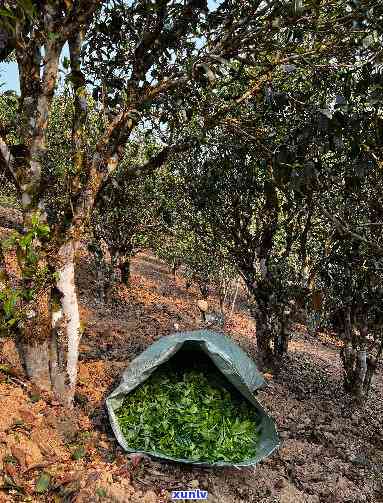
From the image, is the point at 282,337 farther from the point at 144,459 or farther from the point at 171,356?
the point at 144,459

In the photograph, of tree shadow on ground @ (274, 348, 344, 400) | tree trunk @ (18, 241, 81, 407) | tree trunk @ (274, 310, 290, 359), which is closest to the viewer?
tree trunk @ (18, 241, 81, 407)

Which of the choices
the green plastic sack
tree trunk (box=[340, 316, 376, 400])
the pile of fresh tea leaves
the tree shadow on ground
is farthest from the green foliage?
tree trunk (box=[340, 316, 376, 400])

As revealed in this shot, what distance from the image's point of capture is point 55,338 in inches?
242

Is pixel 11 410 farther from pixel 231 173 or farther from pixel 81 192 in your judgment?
pixel 231 173

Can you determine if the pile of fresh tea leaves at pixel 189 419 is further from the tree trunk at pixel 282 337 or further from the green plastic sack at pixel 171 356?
the tree trunk at pixel 282 337

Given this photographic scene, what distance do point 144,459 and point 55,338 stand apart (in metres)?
2.08

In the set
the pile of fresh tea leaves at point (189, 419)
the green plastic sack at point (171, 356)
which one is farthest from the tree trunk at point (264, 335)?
the pile of fresh tea leaves at point (189, 419)

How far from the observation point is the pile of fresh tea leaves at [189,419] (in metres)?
5.70

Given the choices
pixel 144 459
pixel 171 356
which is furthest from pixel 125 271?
pixel 144 459

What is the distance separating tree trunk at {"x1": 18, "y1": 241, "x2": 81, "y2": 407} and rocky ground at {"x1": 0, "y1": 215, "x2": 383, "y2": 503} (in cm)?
23

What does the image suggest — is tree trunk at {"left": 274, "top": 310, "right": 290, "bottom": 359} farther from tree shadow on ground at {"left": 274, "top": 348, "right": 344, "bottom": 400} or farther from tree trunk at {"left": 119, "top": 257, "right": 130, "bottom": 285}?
tree trunk at {"left": 119, "top": 257, "right": 130, "bottom": 285}

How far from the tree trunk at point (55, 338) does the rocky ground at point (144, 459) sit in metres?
0.23

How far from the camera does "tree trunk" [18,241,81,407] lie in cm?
595

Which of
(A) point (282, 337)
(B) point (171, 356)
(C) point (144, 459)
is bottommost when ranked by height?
(C) point (144, 459)
